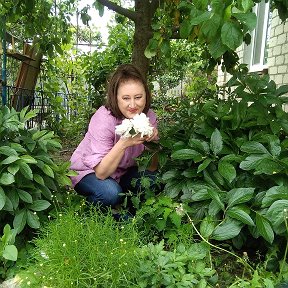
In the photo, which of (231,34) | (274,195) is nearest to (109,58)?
(274,195)

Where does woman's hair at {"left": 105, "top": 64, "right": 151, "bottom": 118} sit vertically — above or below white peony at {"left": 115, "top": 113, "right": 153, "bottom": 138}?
above

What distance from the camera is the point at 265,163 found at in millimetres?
1828

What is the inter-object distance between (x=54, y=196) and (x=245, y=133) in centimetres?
112

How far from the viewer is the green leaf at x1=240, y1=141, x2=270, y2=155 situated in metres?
1.92

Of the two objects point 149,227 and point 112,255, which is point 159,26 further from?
point 112,255

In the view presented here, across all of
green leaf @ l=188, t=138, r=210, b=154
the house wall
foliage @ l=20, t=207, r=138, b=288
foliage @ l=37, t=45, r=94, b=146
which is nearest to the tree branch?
green leaf @ l=188, t=138, r=210, b=154

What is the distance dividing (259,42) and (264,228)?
18.0 ft

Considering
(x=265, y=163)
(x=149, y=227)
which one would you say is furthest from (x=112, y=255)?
(x=265, y=163)

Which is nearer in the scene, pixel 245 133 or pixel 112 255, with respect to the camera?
pixel 112 255

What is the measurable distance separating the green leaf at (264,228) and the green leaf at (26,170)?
104cm

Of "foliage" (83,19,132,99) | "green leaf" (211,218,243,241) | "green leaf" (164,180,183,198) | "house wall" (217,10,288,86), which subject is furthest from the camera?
"foliage" (83,19,132,99)

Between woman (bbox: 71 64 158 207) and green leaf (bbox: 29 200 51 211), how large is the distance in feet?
1.46

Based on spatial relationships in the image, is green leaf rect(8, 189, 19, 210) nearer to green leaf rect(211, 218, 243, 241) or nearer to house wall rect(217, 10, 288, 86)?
green leaf rect(211, 218, 243, 241)

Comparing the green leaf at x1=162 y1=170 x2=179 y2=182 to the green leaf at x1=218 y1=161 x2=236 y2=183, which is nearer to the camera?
the green leaf at x1=218 y1=161 x2=236 y2=183
